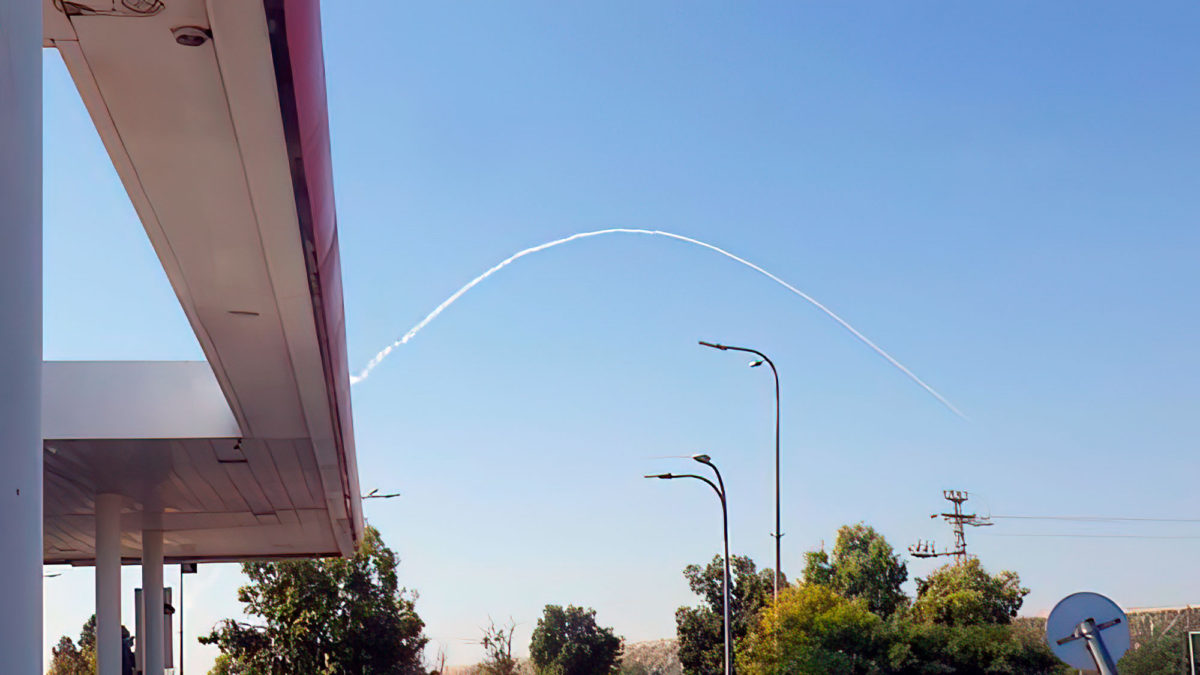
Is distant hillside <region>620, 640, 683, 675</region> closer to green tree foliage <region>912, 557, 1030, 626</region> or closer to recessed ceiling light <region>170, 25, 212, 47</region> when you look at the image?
green tree foliage <region>912, 557, 1030, 626</region>

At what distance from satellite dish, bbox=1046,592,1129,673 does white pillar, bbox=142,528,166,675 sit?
12890 millimetres

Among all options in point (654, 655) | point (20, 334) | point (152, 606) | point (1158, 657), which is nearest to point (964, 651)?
point (1158, 657)

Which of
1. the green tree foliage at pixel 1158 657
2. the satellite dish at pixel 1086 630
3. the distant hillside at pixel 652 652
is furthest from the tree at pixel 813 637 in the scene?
the distant hillside at pixel 652 652

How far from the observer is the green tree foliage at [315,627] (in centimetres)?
4481

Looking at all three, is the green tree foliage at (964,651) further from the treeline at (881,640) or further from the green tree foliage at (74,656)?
the green tree foliage at (74,656)

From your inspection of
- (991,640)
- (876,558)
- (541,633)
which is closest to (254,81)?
(991,640)

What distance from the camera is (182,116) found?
14.9 feet

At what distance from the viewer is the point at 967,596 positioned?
148 ft

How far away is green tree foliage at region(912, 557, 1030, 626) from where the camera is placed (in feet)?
147

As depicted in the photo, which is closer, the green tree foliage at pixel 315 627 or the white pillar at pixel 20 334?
the white pillar at pixel 20 334

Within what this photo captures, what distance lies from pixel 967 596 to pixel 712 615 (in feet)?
46.3

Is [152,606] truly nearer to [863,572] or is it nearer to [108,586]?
[108,586]

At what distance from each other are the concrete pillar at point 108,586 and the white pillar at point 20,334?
1252 centimetres

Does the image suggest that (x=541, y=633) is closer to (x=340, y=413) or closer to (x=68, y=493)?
(x=68, y=493)
